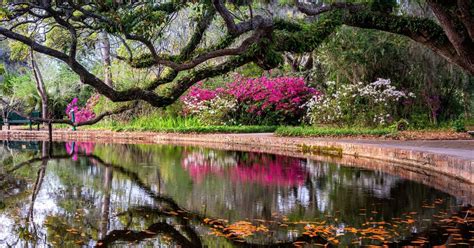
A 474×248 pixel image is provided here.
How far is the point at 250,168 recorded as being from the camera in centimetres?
1220

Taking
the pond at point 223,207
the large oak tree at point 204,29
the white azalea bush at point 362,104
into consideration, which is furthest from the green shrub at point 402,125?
the large oak tree at point 204,29

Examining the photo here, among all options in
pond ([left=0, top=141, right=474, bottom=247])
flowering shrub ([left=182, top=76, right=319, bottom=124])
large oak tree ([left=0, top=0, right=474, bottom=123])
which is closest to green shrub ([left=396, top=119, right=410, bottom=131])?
flowering shrub ([left=182, top=76, right=319, bottom=124])

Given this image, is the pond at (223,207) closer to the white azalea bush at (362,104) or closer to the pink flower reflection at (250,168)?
the pink flower reflection at (250,168)

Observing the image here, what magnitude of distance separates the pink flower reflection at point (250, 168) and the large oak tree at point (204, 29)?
2.47 metres

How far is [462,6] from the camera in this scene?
871cm

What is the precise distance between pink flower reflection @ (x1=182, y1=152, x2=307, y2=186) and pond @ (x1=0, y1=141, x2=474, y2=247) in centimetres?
2

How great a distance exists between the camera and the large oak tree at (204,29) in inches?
305

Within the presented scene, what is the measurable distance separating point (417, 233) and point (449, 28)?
4445 millimetres

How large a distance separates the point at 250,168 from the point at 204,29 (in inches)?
147

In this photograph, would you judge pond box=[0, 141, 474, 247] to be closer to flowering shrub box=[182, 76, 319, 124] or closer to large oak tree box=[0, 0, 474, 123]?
large oak tree box=[0, 0, 474, 123]

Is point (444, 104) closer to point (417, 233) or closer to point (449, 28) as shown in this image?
point (449, 28)

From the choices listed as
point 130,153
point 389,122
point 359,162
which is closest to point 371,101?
point 389,122

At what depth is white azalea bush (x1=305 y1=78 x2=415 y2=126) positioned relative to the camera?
17.1 meters

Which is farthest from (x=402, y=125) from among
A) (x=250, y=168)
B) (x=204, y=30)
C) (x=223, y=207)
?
(x=223, y=207)
